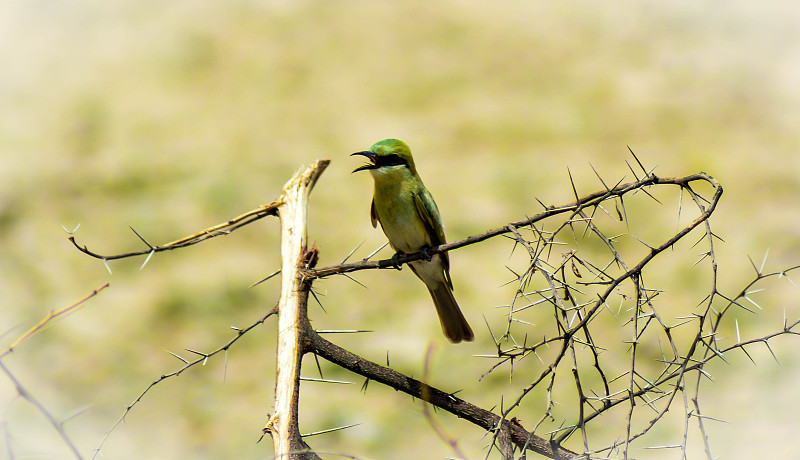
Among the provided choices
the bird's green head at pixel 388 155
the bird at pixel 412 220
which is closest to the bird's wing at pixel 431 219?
the bird at pixel 412 220

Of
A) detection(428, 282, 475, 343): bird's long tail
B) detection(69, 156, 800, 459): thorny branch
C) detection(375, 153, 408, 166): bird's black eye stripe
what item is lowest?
detection(69, 156, 800, 459): thorny branch

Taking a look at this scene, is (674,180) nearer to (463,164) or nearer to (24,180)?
(463,164)

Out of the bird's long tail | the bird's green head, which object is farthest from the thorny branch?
the bird's green head

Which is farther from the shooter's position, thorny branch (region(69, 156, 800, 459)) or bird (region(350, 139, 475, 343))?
bird (region(350, 139, 475, 343))

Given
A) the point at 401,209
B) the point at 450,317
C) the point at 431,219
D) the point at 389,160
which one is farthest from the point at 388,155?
the point at 450,317

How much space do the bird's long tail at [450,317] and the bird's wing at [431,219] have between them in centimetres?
7

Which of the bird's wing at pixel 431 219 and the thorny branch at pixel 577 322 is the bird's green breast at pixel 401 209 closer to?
the bird's wing at pixel 431 219

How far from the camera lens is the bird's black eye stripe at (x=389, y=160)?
3.53m

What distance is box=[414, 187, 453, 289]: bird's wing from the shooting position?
3.50m

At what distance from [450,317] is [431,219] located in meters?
0.55

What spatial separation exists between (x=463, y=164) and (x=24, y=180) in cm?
672

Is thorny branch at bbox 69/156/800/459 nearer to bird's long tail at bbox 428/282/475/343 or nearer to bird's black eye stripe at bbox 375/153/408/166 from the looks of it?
bird's long tail at bbox 428/282/475/343

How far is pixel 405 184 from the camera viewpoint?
355cm

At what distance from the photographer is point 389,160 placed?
11.6 feet
